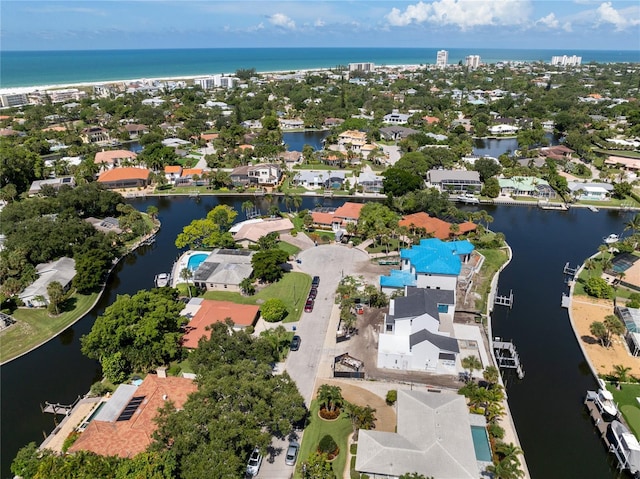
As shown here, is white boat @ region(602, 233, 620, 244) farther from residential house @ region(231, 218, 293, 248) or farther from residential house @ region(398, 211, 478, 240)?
residential house @ region(231, 218, 293, 248)

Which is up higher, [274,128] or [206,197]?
[274,128]

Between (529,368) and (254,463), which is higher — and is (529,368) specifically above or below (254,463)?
below

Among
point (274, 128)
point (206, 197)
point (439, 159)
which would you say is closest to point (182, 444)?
point (206, 197)

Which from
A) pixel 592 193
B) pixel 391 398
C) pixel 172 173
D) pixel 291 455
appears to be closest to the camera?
pixel 291 455

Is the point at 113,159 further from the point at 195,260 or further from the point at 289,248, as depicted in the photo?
the point at 289,248

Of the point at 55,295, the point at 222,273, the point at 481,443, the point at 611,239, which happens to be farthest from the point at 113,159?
the point at 611,239

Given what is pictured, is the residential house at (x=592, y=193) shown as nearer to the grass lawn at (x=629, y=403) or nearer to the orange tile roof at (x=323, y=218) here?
the orange tile roof at (x=323, y=218)

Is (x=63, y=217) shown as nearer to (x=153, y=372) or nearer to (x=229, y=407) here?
(x=153, y=372)
